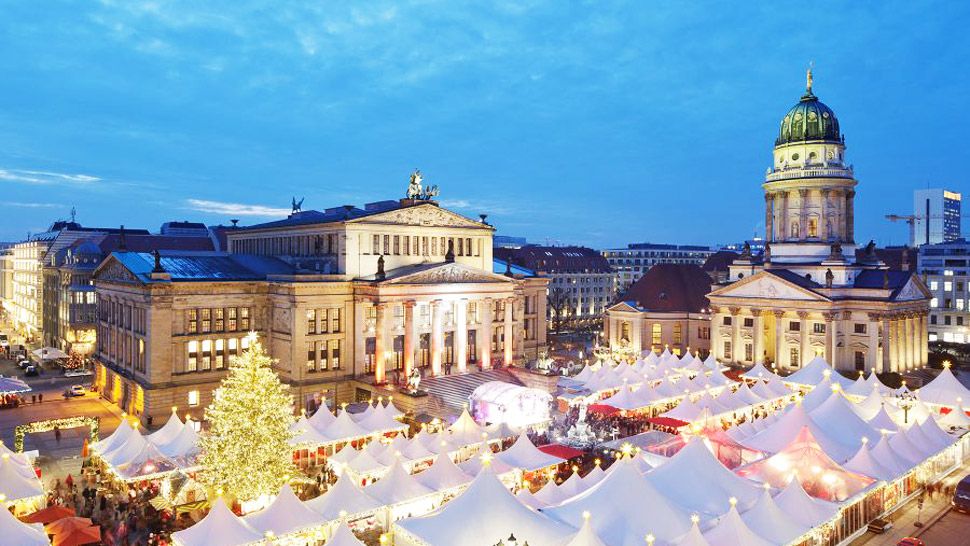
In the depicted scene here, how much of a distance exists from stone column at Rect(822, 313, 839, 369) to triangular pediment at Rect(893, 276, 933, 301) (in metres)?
5.83

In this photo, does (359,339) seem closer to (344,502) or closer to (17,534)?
(344,502)

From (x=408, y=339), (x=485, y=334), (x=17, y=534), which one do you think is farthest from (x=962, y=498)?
(x=17, y=534)

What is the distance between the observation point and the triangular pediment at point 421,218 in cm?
5441

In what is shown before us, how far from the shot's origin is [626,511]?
22.9m

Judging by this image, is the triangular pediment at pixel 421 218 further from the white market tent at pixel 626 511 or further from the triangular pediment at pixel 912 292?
the triangular pediment at pixel 912 292

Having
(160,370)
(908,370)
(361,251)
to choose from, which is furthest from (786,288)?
(160,370)

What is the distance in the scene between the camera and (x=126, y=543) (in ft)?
87.5

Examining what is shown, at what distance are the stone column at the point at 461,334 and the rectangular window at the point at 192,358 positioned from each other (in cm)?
1957

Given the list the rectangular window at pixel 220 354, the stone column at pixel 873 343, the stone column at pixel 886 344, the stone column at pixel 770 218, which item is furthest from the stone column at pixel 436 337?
the stone column at pixel 770 218

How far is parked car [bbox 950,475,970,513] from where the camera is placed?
2964 cm

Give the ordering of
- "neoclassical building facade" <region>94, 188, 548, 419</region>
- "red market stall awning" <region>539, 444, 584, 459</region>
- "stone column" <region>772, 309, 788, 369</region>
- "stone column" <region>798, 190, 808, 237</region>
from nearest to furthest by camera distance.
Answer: "red market stall awning" <region>539, 444, 584, 459</region> < "neoclassical building facade" <region>94, 188, 548, 419</region> < "stone column" <region>772, 309, 788, 369</region> < "stone column" <region>798, 190, 808, 237</region>

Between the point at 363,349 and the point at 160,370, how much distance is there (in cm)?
1404

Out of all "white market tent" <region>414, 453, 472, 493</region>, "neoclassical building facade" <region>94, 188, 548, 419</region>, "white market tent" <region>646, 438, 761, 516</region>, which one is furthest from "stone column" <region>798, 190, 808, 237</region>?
"white market tent" <region>414, 453, 472, 493</region>

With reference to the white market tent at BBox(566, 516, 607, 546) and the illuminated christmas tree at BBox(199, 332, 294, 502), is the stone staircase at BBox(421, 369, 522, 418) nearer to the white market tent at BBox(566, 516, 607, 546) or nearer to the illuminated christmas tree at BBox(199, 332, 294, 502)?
the illuminated christmas tree at BBox(199, 332, 294, 502)
